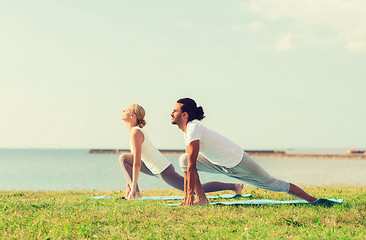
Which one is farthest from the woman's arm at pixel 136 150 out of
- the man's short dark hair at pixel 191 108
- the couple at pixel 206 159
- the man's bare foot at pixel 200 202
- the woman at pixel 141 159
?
the man's bare foot at pixel 200 202

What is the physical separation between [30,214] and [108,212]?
3.53ft

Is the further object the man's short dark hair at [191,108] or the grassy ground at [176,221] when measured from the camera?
the man's short dark hair at [191,108]

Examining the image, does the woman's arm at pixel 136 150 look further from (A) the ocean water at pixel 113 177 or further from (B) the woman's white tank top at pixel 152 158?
(A) the ocean water at pixel 113 177

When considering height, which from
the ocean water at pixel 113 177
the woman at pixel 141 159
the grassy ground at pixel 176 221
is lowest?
the ocean water at pixel 113 177

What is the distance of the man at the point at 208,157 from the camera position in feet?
19.6

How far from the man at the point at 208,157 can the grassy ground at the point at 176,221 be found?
13.2 inches

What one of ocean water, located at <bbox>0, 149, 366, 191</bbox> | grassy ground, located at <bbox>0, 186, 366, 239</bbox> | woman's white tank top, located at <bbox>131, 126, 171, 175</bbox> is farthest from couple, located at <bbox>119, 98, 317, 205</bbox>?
ocean water, located at <bbox>0, 149, 366, 191</bbox>

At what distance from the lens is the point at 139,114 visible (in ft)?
23.7

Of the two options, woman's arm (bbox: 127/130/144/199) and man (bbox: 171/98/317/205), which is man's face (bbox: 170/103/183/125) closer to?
man (bbox: 171/98/317/205)

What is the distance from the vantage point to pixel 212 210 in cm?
564

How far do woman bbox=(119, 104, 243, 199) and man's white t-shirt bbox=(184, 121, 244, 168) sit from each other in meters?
1.06

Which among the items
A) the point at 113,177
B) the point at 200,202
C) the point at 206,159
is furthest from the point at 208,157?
the point at 113,177

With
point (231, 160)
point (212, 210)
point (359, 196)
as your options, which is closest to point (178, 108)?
point (231, 160)

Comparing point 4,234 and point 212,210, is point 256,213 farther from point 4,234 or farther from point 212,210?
point 4,234
